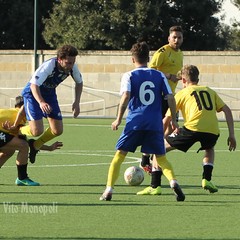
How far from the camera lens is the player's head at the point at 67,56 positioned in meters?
11.9

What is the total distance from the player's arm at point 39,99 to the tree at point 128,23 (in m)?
28.6

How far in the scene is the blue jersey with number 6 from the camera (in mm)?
10711

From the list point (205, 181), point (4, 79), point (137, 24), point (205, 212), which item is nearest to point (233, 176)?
point (205, 181)

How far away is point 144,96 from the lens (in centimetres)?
1072

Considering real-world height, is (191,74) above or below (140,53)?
below

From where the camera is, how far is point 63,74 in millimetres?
12453

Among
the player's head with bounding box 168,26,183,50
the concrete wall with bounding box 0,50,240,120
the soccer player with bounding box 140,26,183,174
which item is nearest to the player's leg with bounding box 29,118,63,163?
the soccer player with bounding box 140,26,183,174

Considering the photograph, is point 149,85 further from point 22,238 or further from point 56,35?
point 56,35

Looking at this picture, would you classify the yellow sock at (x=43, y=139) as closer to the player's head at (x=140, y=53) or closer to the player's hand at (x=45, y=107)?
the player's hand at (x=45, y=107)

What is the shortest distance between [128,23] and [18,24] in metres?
7.97

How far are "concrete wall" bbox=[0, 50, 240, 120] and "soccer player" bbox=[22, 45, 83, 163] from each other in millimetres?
21596

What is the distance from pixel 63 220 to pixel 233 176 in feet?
16.8

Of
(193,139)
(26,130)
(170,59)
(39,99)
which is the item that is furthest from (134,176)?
(170,59)

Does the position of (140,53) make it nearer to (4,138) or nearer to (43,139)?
(4,138)
